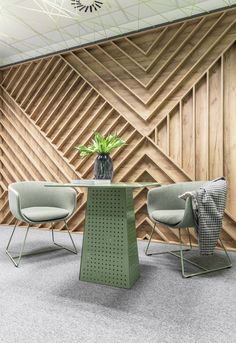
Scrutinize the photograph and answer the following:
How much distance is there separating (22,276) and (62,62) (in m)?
2.65

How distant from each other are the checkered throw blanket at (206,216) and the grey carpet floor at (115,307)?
24 cm

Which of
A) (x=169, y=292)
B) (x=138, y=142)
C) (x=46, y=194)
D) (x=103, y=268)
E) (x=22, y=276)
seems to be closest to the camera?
(x=169, y=292)

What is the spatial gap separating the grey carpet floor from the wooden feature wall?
1.07 metres

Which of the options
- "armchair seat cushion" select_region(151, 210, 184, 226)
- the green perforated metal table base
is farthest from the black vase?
"armchair seat cushion" select_region(151, 210, 184, 226)

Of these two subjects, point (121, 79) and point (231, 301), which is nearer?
point (231, 301)

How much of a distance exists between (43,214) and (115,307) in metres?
1.08

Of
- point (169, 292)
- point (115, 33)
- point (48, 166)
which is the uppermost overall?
point (115, 33)

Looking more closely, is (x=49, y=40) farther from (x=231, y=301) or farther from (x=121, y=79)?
(x=231, y=301)

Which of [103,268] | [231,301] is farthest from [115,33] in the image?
[231,301]

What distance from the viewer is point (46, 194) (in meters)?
2.85

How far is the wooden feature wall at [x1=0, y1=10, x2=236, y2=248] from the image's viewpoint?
2.76 m

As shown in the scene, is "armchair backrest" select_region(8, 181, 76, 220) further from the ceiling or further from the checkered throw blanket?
the ceiling

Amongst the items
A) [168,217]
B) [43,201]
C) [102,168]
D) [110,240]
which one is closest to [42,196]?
[43,201]

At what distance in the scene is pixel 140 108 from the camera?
10.3 ft
